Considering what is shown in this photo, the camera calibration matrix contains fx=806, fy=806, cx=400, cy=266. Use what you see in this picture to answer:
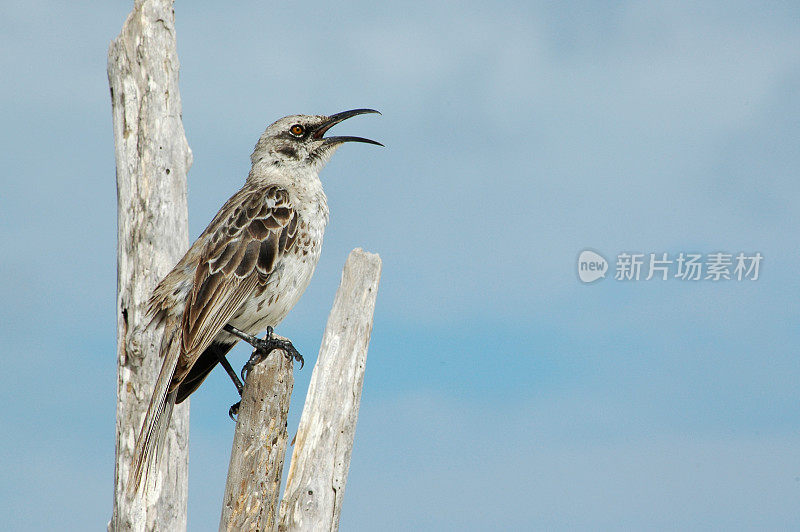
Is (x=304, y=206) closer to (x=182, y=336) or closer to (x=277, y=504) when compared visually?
(x=182, y=336)

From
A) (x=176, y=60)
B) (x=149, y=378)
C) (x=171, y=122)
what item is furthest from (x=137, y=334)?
(x=176, y=60)

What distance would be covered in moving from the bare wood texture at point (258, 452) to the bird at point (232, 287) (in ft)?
1.32

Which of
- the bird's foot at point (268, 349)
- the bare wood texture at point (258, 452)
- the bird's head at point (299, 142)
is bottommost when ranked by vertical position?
the bare wood texture at point (258, 452)

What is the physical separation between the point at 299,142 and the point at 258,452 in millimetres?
2880

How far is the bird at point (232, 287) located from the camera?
6.02 metres

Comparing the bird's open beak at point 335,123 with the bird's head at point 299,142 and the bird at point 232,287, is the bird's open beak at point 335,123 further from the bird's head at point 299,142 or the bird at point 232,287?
the bird at point 232,287

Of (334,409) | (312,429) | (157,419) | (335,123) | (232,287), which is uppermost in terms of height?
(335,123)

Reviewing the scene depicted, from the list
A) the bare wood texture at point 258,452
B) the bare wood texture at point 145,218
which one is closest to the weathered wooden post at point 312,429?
the bare wood texture at point 258,452

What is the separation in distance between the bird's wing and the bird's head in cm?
69

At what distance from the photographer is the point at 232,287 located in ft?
20.3

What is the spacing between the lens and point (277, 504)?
19.7 feet

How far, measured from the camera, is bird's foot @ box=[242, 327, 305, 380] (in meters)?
6.26

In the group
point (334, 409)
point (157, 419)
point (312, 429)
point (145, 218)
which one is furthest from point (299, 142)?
point (157, 419)

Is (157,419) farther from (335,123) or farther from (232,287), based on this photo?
(335,123)
